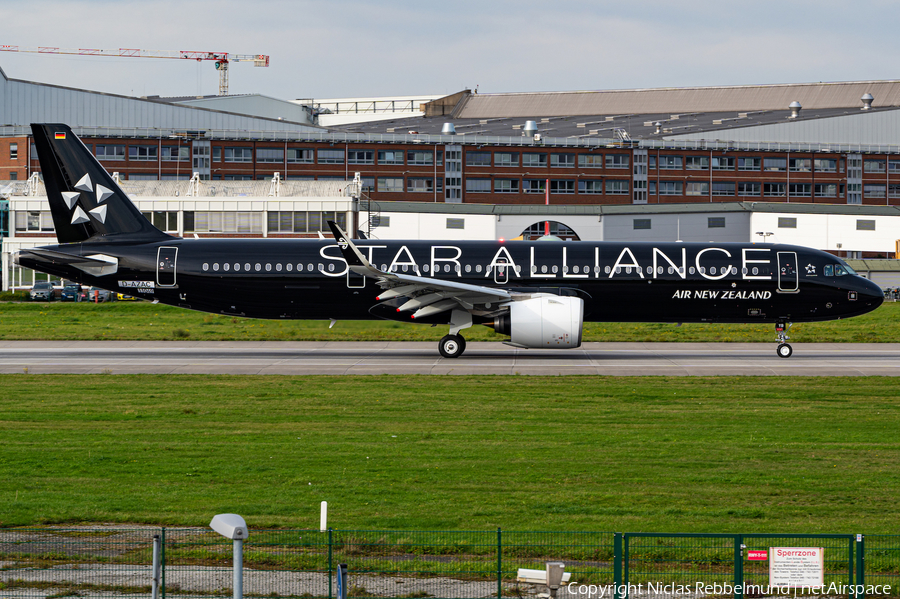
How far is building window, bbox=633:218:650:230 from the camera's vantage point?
102 m

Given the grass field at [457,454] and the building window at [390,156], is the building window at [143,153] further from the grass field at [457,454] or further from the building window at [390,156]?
the grass field at [457,454]

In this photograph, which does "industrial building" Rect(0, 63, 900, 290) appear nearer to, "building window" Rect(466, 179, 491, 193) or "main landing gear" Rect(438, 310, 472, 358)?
"building window" Rect(466, 179, 491, 193)

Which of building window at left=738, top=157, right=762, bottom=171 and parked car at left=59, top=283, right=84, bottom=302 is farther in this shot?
building window at left=738, top=157, right=762, bottom=171

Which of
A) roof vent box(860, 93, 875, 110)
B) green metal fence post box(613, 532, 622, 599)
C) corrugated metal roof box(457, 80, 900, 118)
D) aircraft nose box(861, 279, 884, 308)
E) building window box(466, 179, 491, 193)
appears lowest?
green metal fence post box(613, 532, 622, 599)

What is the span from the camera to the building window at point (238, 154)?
400ft

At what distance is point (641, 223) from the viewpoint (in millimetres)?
102750

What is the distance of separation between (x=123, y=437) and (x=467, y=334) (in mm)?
28467

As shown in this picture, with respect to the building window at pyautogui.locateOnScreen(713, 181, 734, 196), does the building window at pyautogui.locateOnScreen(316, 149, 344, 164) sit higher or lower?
higher

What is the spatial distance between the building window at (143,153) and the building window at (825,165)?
8965cm

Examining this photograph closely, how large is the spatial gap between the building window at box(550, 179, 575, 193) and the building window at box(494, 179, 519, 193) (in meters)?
4.88

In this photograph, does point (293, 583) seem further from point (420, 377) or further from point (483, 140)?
point (483, 140)

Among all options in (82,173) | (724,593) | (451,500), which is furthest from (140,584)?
(82,173)

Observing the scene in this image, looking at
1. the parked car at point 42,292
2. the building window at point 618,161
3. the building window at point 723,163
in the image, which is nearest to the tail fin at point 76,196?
the parked car at point 42,292

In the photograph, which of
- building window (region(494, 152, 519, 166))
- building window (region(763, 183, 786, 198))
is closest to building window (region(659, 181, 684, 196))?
building window (region(763, 183, 786, 198))
